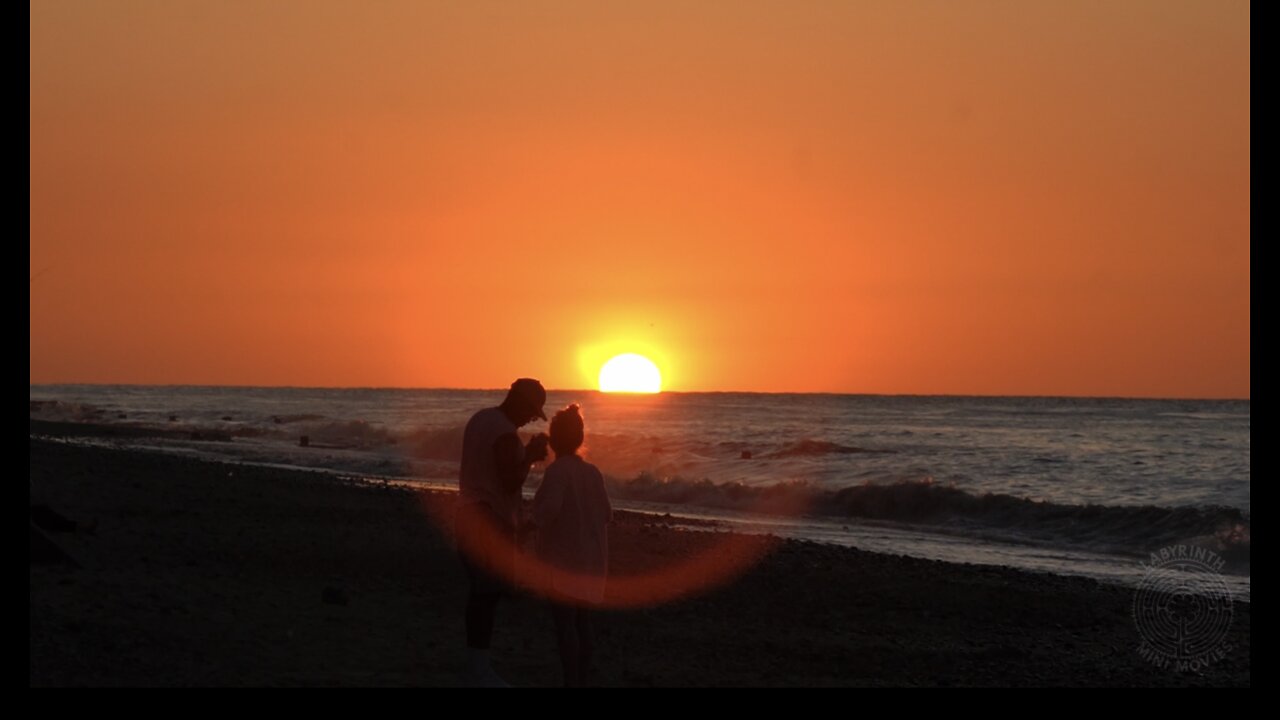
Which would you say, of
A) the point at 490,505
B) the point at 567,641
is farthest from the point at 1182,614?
the point at 490,505

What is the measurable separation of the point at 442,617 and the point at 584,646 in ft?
8.73

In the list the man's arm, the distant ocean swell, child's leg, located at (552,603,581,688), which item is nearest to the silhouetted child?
child's leg, located at (552,603,581,688)

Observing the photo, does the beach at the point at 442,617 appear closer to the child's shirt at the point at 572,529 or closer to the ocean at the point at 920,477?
the child's shirt at the point at 572,529

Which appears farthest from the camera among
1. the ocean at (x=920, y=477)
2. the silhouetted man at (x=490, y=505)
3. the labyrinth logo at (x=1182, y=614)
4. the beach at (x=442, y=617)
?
the ocean at (x=920, y=477)

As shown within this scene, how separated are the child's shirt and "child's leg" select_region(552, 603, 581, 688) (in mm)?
96

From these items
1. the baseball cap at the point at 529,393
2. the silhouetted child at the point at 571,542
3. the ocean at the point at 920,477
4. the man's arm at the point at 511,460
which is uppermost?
the baseball cap at the point at 529,393

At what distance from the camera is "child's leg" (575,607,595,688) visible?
787 centimetres

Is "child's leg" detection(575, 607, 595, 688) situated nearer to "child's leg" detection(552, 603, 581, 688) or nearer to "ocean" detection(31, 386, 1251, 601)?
"child's leg" detection(552, 603, 581, 688)

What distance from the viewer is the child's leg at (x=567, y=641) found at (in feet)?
25.6

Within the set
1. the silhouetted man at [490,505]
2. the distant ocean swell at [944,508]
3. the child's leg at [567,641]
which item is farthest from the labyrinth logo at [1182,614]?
the silhouetted man at [490,505]

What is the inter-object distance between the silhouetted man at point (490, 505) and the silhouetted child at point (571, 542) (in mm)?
147

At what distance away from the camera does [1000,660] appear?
1047 centimetres

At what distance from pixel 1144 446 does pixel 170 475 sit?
43216 mm

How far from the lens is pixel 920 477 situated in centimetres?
3547
